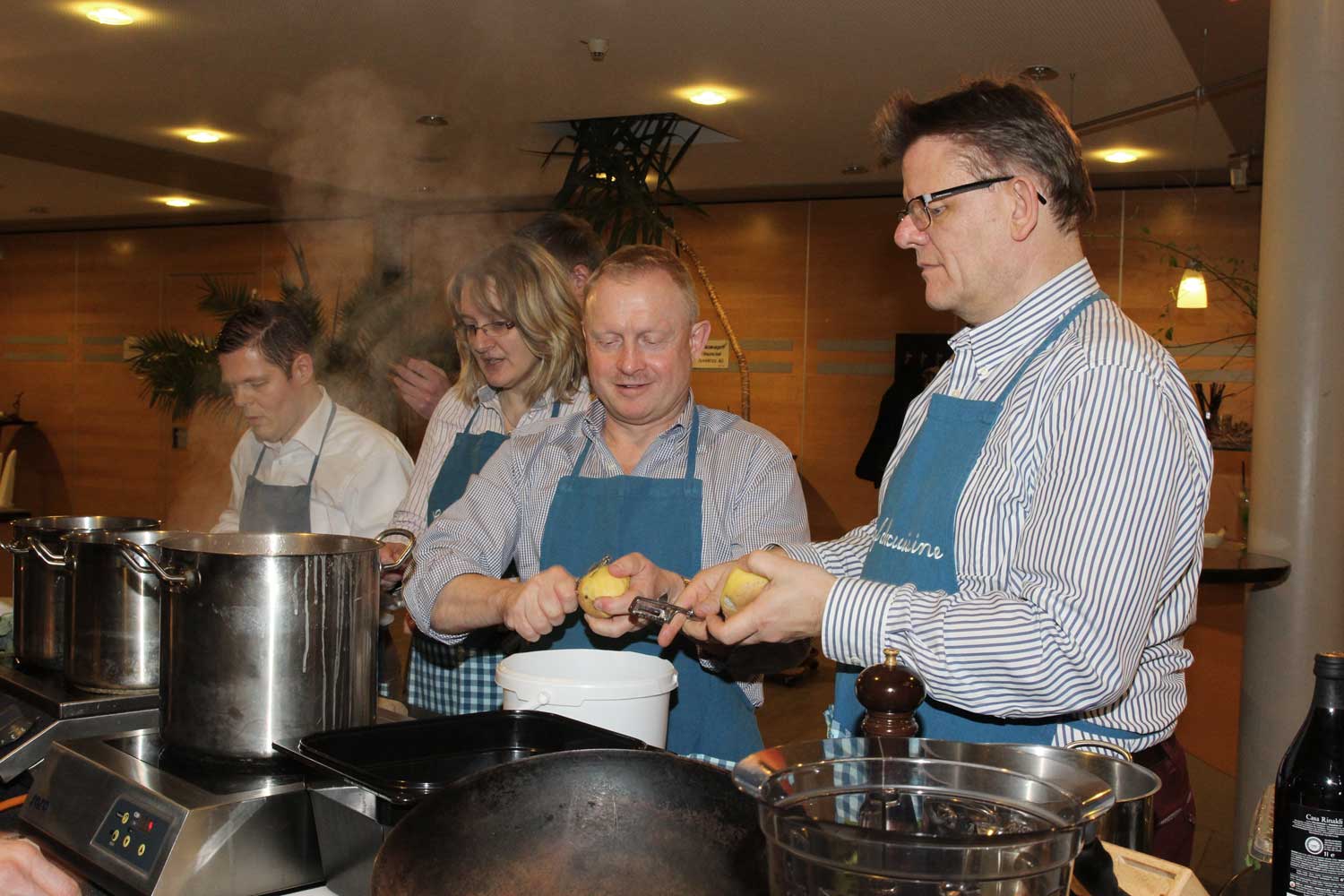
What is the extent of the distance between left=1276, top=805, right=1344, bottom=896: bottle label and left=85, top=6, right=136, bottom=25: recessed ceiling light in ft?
15.6

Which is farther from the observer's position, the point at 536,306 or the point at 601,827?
the point at 536,306

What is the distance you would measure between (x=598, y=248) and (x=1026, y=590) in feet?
5.98

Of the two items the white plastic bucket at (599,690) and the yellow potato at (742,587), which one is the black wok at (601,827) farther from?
the yellow potato at (742,587)

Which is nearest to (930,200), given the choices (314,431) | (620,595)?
(620,595)

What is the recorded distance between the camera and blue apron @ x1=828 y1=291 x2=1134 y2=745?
4.93ft

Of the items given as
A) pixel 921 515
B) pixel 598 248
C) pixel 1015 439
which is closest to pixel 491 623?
pixel 921 515

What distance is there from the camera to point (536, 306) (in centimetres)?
255

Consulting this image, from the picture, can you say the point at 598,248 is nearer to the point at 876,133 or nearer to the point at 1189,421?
the point at 876,133

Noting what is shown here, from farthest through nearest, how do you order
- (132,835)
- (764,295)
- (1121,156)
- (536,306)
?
(764,295)
(1121,156)
(536,306)
(132,835)

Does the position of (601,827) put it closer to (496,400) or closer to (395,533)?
(395,533)

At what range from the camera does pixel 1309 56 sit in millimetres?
3396

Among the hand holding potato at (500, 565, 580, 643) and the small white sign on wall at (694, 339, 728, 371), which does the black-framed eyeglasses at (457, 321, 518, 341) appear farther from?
the small white sign on wall at (694, 339, 728, 371)

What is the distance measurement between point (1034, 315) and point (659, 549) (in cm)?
79

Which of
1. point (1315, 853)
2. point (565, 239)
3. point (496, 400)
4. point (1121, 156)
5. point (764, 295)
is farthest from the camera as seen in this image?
point (764, 295)
